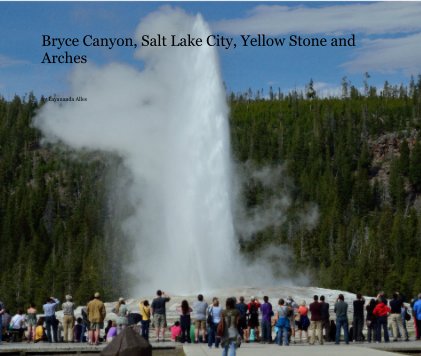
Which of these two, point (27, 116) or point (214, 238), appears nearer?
point (214, 238)

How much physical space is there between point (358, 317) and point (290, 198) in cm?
9646

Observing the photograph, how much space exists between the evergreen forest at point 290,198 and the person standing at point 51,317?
2104 inches

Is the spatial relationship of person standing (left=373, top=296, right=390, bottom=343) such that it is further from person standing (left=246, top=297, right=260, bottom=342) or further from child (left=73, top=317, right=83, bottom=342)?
child (left=73, top=317, right=83, bottom=342)

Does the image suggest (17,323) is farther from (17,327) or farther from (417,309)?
(417,309)

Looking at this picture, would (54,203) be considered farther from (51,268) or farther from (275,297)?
(275,297)

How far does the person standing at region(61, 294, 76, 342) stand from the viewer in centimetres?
2284

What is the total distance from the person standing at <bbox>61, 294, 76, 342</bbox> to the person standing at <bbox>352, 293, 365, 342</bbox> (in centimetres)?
691

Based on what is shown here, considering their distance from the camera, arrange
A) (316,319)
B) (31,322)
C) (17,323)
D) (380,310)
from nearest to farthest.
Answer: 1. (316,319)
2. (380,310)
3. (31,322)
4. (17,323)

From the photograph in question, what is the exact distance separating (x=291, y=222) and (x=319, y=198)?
179 inches

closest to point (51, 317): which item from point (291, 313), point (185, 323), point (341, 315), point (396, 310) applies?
point (185, 323)

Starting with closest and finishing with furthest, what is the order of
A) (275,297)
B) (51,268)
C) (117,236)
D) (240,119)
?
1. (275,297)
2. (51,268)
3. (117,236)
4. (240,119)

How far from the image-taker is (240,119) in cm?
14850

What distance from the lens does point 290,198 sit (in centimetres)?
11956

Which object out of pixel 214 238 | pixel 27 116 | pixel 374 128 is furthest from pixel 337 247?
pixel 27 116
